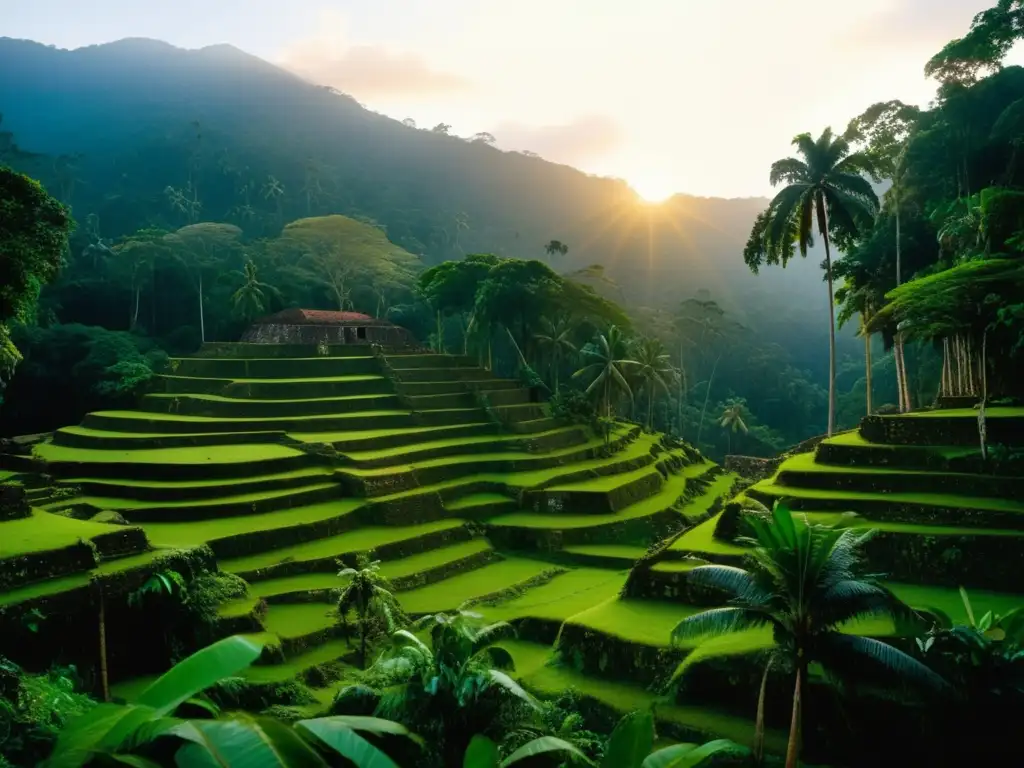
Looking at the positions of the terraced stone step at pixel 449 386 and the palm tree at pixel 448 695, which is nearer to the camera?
the palm tree at pixel 448 695

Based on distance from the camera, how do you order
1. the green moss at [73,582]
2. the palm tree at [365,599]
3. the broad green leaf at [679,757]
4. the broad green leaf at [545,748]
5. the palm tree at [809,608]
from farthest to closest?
the palm tree at [365,599], the green moss at [73,582], the palm tree at [809,608], the broad green leaf at [545,748], the broad green leaf at [679,757]

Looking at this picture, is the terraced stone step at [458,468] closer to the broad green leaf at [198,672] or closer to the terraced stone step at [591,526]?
the terraced stone step at [591,526]

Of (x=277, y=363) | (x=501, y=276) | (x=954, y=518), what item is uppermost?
(x=501, y=276)

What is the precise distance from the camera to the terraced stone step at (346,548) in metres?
13.0

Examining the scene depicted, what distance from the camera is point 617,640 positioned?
9.73m

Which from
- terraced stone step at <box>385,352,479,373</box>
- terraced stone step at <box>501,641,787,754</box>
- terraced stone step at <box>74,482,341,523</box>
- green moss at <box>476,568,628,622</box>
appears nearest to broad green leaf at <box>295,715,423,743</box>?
terraced stone step at <box>501,641,787,754</box>

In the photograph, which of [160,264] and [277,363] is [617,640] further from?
[160,264]

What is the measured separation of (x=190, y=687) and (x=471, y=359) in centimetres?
2489

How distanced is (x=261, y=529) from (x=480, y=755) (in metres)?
10.4

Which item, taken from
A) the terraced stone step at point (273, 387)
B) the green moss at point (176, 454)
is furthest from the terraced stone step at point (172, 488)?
the terraced stone step at point (273, 387)

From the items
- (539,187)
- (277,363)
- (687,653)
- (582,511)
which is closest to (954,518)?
(687,653)

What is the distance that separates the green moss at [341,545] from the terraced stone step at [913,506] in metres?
7.51

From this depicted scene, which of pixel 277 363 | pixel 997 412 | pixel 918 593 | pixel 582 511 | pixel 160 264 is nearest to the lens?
pixel 918 593

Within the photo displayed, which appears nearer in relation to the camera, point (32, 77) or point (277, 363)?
point (277, 363)
